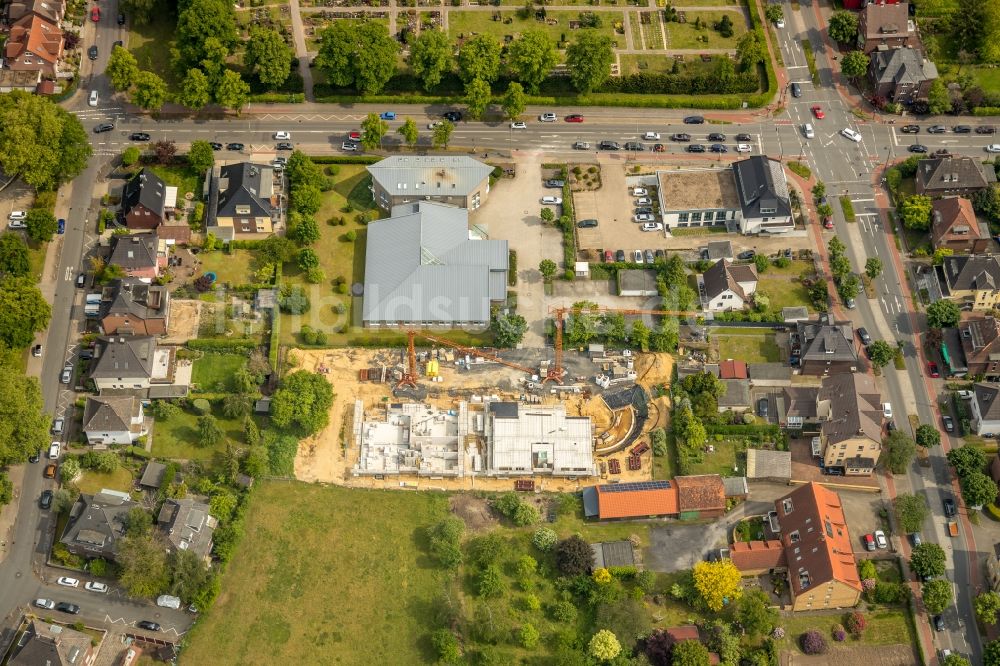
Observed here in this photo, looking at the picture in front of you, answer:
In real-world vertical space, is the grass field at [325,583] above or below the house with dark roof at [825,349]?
below

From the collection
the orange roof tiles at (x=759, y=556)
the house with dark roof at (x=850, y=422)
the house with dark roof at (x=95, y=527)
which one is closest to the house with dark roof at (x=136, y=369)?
the house with dark roof at (x=95, y=527)

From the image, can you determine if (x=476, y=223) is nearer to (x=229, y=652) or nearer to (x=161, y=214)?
(x=161, y=214)

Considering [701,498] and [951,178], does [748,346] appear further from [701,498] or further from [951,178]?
[951,178]

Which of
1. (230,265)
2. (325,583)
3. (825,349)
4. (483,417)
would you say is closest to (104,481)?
(325,583)

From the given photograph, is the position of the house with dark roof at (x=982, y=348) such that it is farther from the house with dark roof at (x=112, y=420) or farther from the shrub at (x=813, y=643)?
the house with dark roof at (x=112, y=420)

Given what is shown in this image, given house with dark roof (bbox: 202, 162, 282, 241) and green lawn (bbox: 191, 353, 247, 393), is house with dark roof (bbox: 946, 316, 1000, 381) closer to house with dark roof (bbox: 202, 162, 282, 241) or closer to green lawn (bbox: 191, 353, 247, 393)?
green lawn (bbox: 191, 353, 247, 393)

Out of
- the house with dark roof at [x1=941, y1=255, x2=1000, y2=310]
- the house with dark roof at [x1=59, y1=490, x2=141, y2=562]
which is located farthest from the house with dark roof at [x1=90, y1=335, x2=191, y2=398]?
the house with dark roof at [x1=941, y1=255, x2=1000, y2=310]

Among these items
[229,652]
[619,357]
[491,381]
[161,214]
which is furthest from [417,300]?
[229,652]
